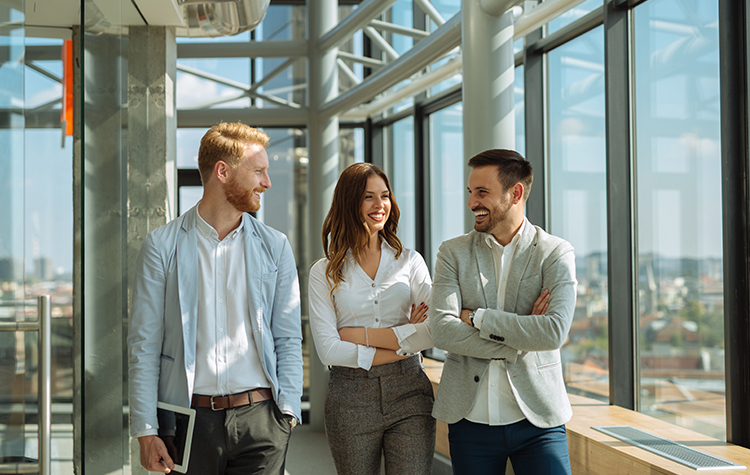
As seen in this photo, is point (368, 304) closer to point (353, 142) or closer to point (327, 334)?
point (327, 334)

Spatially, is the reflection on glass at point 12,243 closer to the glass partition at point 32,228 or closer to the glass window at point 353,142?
the glass partition at point 32,228

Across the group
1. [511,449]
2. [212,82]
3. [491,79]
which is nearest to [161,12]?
[491,79]

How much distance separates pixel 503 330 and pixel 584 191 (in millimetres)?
2672

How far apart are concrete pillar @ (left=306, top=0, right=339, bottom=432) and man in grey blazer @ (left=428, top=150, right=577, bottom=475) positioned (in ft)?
13.8

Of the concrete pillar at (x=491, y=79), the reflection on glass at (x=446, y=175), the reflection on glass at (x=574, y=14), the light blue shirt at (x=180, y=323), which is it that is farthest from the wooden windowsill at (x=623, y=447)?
the reflection on glass at (x=446, y=175)

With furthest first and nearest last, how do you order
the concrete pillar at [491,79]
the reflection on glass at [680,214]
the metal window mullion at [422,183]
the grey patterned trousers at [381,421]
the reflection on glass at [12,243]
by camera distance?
the metal window mullion at [422,183] < the reflection on glass at [680,214] < the concrete pillar at [491,79] < the grey patterned trousers at [381,421] < the reflection on glass at [12,243]

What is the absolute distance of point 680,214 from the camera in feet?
12.4

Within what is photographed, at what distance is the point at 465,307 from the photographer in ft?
8.14

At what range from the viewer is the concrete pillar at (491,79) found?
10.5ft

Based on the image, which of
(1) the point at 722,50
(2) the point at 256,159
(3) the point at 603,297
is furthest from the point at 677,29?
(2) the point at 256,159

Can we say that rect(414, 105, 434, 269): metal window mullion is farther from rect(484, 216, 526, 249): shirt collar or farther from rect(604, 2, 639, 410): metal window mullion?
rect(484, 216, 526, 249): shirt collar

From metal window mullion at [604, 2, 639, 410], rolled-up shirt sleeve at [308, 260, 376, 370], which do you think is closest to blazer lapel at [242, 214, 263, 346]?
rolled-up shirt sleeve at [308, 260, 376, 370]

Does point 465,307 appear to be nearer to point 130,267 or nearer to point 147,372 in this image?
point 147,372

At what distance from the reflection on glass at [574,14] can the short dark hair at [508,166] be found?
247 centimetres
